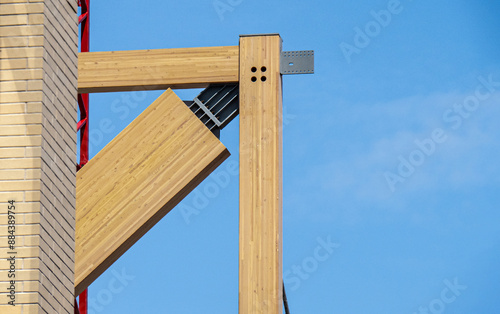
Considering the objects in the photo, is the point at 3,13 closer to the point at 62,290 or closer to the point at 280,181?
the point at 62,290

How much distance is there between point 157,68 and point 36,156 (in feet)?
14.8

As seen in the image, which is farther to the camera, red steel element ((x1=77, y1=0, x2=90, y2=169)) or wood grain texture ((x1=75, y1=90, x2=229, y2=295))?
red steel element ((x1=77, y1=0, x2=90, y2=169))

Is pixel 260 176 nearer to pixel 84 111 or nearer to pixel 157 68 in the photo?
pixel 157 68

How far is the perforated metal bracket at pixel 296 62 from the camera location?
25.9ft

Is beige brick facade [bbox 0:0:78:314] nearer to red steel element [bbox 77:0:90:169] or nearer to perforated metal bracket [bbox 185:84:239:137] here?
perforated metal bracket [bbox 185:84:239:137]

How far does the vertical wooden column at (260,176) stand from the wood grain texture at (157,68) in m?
0.21

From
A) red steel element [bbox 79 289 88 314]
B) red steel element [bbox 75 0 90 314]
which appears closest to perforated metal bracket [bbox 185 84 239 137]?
red steel element [bbox 75 0 90 314]

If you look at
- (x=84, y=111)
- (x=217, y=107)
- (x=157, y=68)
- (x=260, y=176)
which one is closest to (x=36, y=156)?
(x=260, y=176)

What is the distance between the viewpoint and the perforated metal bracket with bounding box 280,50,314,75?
7891mm

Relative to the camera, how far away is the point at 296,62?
7.90 metres

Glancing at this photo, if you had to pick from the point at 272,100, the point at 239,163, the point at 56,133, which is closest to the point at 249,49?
the point at 272,100

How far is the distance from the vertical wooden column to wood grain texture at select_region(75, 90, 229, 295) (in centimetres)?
35

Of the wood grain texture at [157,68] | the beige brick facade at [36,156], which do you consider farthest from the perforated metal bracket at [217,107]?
the beige brick facade at [36,156]

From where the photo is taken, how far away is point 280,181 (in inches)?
303
